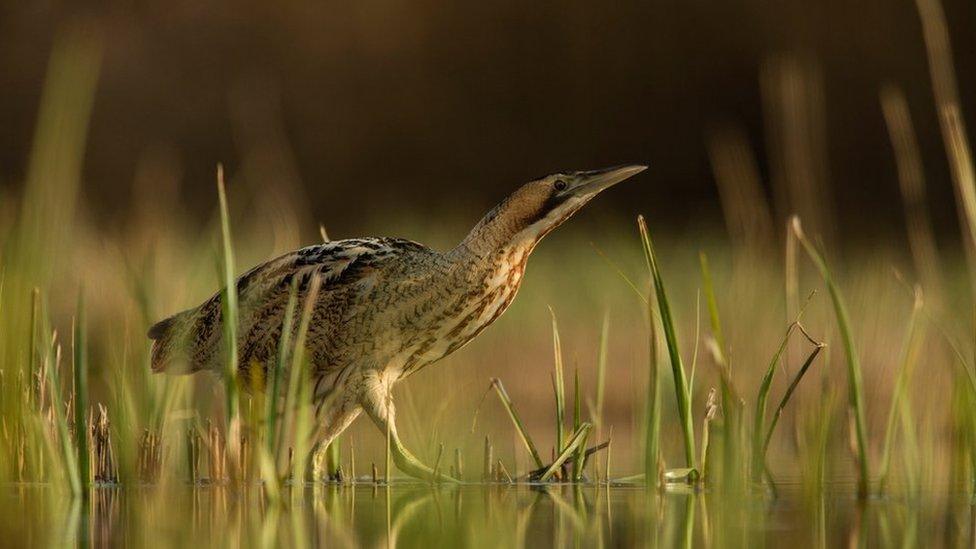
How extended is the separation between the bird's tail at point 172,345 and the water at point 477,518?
58 cm

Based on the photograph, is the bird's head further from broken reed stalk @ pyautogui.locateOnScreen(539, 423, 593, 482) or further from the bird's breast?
broken reed stalk @ pyautogui.locateOnScreen(539, 423, 593, 482)

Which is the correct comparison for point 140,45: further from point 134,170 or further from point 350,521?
point 350,521

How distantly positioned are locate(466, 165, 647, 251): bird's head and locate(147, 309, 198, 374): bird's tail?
25.8 inches

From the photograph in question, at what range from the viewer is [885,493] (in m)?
2.95

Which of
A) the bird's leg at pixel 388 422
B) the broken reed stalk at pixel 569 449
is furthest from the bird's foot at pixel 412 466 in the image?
the broken reed stalk at pixel 569 449

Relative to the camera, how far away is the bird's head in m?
3.47

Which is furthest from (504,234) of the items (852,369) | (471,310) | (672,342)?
(852,369)

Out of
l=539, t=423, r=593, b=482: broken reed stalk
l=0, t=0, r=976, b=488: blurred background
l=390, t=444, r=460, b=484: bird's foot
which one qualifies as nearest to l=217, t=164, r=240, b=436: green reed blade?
l=390, t=444, r=460, b=484: bird's foot

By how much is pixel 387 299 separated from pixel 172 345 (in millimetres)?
536

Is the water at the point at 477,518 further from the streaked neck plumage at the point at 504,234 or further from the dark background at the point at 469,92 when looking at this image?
the dark background at the point at 469,92

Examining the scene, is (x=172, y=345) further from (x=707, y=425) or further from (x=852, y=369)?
(x=852, y=369)

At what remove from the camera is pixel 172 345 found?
374 cm

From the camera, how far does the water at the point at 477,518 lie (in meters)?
2.34

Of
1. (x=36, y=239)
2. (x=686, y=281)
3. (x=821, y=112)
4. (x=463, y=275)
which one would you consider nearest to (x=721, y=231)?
(x=821, y=112)
